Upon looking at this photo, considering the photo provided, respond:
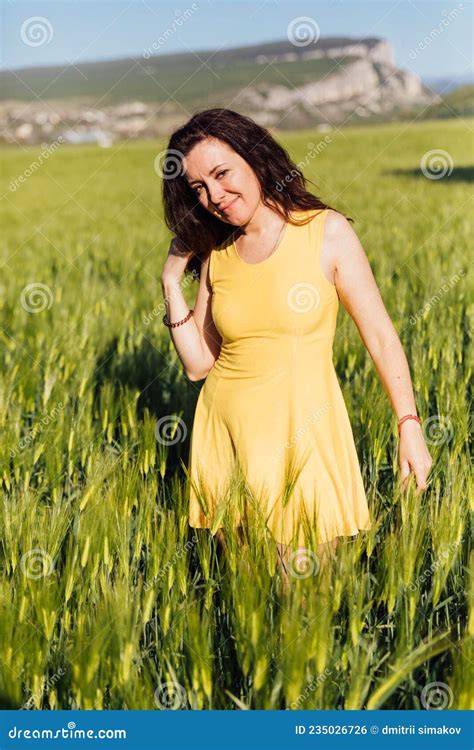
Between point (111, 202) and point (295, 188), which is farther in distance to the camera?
point (111, 202)

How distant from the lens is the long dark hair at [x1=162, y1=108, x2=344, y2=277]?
5.34 ft

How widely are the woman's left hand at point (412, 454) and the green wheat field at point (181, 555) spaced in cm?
6

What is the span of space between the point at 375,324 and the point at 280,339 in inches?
7.6

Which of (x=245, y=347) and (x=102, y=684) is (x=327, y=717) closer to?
(x=102, y=684)

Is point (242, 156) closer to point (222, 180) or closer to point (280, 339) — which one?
point (222, 180)

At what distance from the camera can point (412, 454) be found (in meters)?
1.65

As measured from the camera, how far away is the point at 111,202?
40.9 feet

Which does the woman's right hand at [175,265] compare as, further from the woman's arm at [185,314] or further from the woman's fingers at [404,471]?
the woman's fingers at [404,471]

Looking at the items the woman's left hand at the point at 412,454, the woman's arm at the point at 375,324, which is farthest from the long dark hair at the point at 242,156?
the woman's left hand at the point at 412,454

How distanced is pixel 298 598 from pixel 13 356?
2406 millimetres

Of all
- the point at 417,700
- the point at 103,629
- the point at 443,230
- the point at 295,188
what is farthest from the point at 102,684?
the point at 443,230

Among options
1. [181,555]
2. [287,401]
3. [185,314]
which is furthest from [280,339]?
[181,555]

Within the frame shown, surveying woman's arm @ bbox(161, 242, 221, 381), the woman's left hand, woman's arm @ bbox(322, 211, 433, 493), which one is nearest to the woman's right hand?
woman's arm @ bbox(161, 242, 221, 381)

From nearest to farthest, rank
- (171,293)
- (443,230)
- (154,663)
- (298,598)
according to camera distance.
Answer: (298,598), (154,663), (171,293), (443,230)
